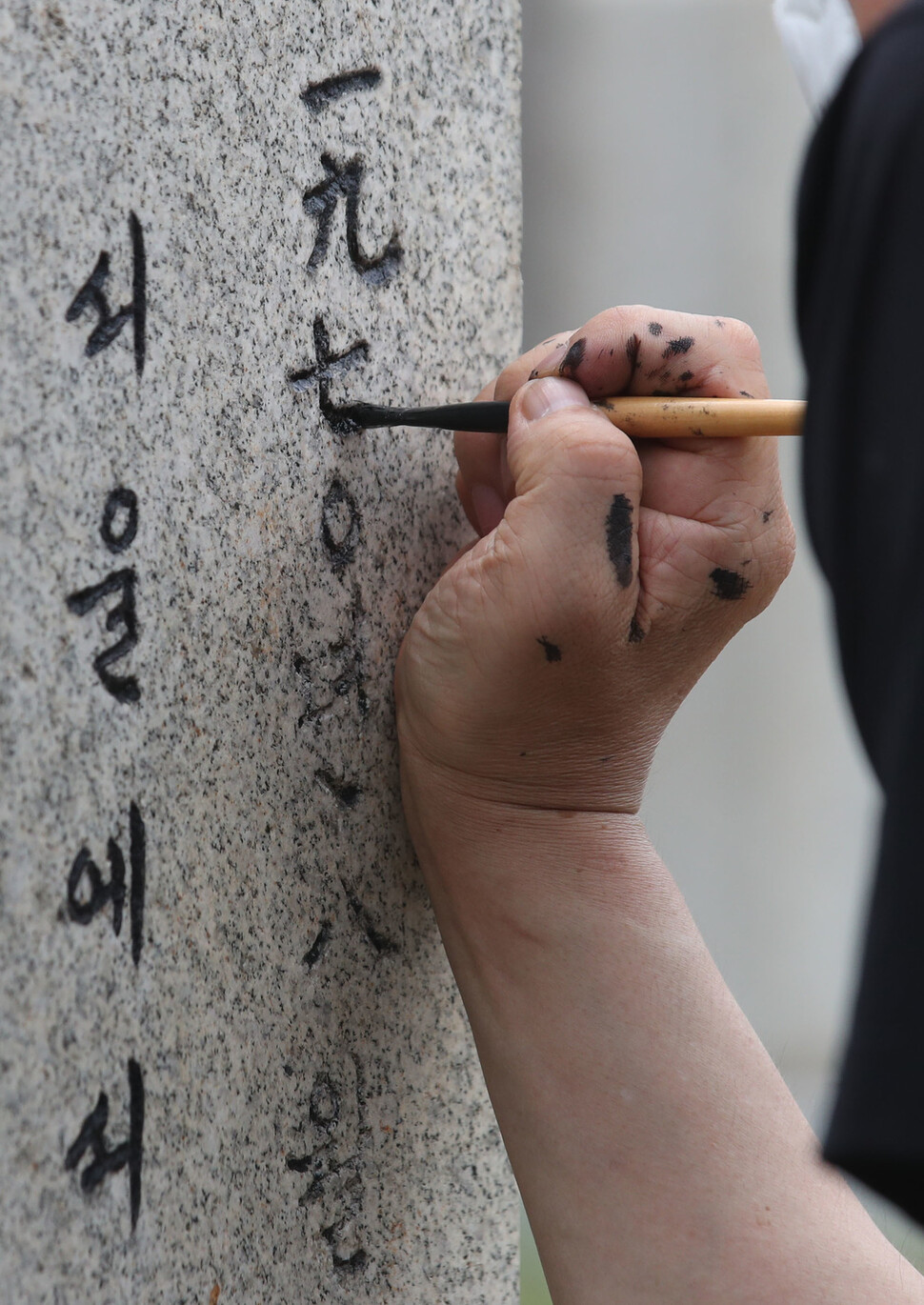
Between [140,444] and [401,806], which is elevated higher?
[140,444]

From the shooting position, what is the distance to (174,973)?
70 cm

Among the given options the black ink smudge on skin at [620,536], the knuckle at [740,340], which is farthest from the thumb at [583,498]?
the knuckle at [740,340]

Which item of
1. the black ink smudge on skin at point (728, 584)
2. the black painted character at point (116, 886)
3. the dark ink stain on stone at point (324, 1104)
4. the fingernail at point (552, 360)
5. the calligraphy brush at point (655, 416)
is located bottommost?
the dark ink stain on stone at point (324, 1104)

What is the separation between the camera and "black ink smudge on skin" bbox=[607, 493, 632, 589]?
73 centimetres

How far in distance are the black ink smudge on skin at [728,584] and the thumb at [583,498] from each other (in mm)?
65

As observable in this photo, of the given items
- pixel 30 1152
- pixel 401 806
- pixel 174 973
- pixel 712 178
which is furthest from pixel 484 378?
pixel 712 178

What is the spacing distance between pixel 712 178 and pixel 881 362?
77.6 inches

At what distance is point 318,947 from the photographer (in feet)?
2.68

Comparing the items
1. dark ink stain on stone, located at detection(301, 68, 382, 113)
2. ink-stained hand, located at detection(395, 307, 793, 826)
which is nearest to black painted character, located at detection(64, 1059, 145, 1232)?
ink-stained hand, located at detection(395, 307, 793, 826)

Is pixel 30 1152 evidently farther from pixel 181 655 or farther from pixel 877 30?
pixel 877 30

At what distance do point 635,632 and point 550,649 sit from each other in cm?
7

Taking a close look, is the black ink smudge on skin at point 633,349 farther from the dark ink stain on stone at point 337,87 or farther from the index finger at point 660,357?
the dark ink stain on stone at point 337,87

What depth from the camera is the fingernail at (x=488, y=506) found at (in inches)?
35.0

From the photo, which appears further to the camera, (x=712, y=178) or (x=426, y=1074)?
(x=712, y=178)
